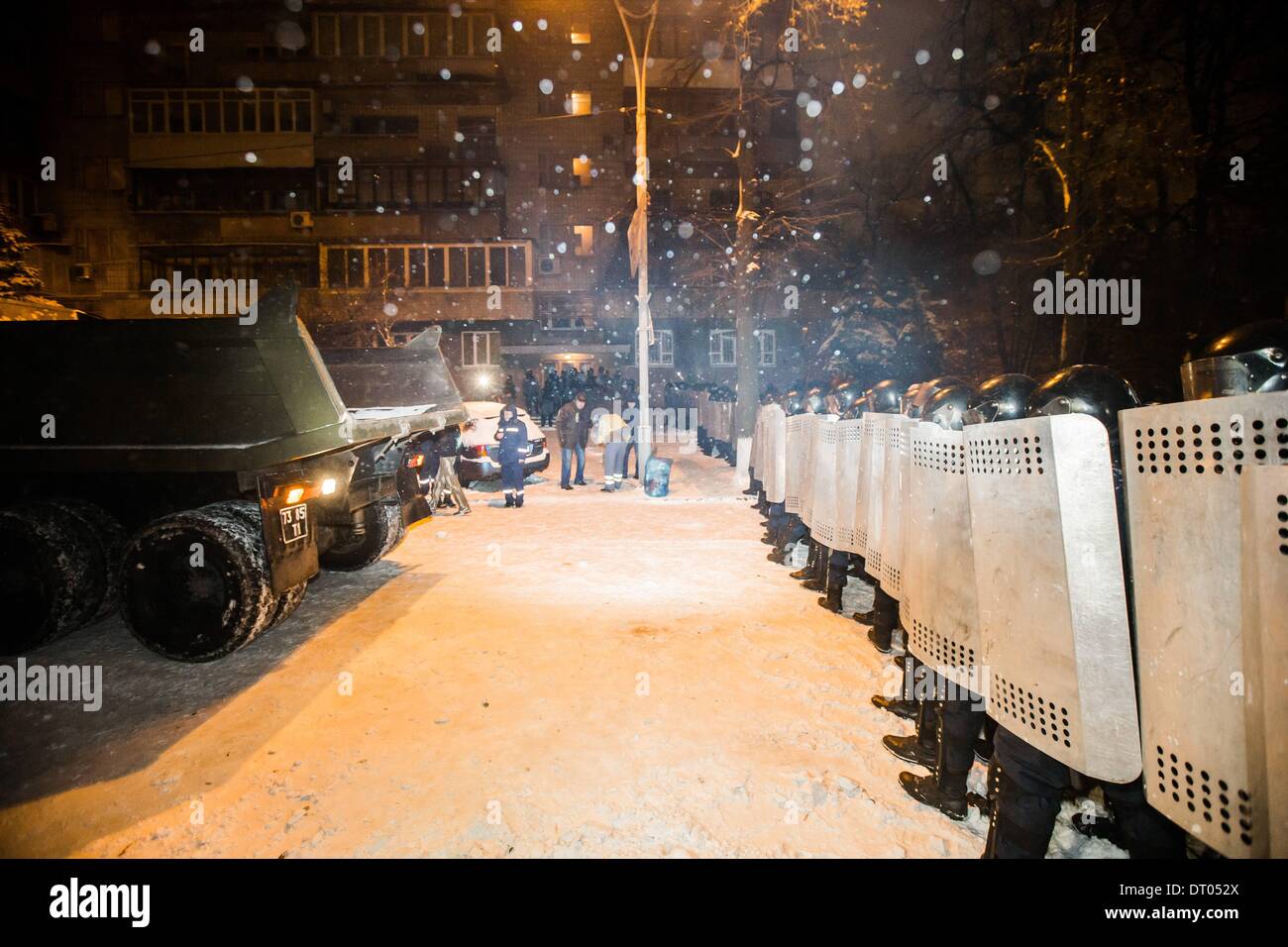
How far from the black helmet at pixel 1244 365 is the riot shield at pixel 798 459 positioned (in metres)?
3.49

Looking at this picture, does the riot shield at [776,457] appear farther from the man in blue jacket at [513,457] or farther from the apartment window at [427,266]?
the apartment window at [427,266]

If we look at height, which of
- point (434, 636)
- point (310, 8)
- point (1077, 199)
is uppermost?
point (310, 8)

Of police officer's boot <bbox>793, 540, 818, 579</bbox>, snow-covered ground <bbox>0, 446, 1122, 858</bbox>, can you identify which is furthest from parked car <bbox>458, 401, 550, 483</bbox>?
police officer's boot <bbox>793, 540, 818, 579</bbox>

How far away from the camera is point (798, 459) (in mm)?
6797

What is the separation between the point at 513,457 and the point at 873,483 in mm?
7310

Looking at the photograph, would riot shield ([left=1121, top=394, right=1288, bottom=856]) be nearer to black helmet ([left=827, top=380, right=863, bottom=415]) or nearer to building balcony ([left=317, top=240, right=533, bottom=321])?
black helmet ([left=827, top=380, right=863, bottom=415])

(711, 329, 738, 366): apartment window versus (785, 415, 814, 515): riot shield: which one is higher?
(711, 329, 738, 366): apartment window

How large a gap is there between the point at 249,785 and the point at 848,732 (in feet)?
10.5

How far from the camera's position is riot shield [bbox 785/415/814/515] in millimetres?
6309

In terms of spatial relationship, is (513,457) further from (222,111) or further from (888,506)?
(222,111)

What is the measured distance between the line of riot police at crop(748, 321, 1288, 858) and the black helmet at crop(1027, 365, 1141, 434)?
0.04 ft
